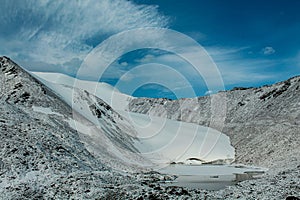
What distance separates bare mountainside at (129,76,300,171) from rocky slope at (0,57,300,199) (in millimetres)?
17778

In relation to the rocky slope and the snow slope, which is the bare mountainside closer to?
the snow slope

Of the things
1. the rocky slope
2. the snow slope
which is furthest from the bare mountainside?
the rocky slope

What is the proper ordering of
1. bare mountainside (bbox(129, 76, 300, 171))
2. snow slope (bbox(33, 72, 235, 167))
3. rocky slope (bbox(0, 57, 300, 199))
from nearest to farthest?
rocky slope (bbox(0, 57, 300, 199)), bare mountainside (bbox(129, 76, 300, 171)), snow slope (bbox(33, 72, 235, 167))

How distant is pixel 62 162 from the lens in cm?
2956

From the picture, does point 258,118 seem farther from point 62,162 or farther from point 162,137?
point 62,162

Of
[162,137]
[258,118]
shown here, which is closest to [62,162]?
[162,137]

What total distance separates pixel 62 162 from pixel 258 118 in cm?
6031

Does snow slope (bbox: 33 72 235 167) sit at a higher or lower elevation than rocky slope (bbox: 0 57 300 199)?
higher

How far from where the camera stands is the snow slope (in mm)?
53969

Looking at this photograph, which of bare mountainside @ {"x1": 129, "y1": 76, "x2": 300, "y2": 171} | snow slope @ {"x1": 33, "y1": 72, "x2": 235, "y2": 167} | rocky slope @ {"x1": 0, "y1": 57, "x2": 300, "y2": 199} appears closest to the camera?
rocky slope @ {"x1": 0, "y1": 57, "x2": 300, "y2": 199}

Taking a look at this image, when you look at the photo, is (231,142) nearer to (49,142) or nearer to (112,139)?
(112,139)

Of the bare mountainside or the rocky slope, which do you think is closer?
the rocky slope

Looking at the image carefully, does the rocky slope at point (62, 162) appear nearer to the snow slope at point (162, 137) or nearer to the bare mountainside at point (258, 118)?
the snow slope at point (162, 137)

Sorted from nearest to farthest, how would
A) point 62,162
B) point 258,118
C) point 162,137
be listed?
point 62,162 → point 162,137 → point 258,118
